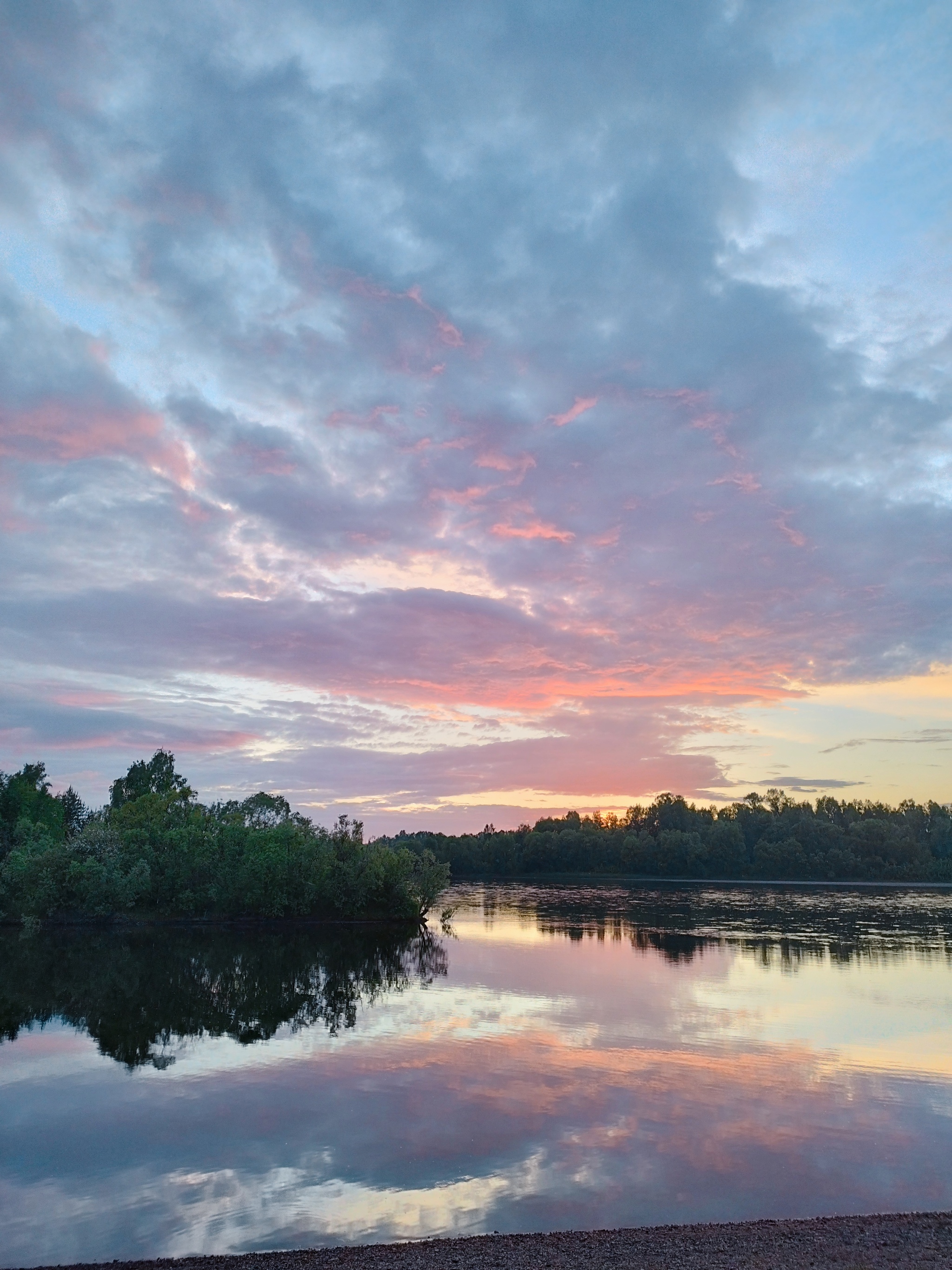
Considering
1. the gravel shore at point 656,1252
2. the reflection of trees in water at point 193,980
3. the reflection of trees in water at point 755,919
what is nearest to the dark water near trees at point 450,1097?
the reflection of trees in water at point 193,980

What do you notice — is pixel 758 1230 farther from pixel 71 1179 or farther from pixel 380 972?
pixel 380 972

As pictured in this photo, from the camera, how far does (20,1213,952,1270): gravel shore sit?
33.1 ft

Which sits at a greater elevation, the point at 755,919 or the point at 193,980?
the point at 193,980

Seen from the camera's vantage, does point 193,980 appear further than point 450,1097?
Yes

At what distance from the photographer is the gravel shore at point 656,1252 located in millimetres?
10078

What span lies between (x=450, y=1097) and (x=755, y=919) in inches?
2253

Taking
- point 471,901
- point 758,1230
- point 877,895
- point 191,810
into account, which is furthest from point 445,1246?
point 877,895

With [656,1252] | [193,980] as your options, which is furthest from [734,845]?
[656,1252]

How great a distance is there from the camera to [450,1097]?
18875 mm

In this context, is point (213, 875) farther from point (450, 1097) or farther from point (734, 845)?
point (734, 845)

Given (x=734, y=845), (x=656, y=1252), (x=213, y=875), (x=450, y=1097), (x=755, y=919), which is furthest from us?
(x=734, y=845)

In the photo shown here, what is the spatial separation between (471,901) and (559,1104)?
80.5m

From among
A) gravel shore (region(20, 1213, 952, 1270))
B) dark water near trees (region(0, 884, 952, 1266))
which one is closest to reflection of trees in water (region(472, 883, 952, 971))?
dark water near trees (region(0, 884, 952, 1266))

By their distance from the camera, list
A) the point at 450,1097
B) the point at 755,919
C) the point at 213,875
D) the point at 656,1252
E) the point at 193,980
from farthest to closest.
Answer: the point at 755,919, the point at 213,875, the point at 193,980, the point at 450,1097, the point at 656,1252
